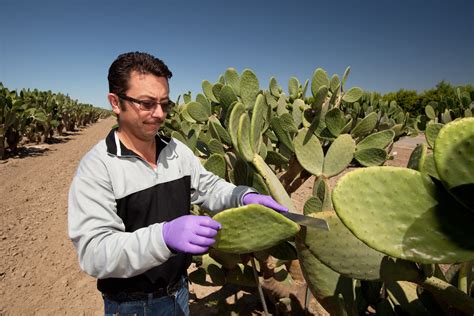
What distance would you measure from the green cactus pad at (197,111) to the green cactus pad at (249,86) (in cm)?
49

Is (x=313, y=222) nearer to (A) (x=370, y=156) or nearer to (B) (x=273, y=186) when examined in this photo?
(B) (x=273, y=186)

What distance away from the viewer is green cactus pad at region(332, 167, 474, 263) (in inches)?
24.2

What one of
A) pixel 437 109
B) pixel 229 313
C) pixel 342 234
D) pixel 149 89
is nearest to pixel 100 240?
pixel 149 89

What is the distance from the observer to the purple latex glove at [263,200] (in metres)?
1.22

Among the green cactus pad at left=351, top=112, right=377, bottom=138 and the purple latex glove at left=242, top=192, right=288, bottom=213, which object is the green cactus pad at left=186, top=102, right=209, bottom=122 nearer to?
the green cactus pad at left=351, top=112, right=377, bottom=138

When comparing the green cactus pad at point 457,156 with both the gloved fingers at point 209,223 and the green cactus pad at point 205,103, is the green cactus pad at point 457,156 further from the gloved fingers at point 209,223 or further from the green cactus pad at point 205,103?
the green cactus pad at point 205,103

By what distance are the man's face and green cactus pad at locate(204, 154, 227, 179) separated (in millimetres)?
409

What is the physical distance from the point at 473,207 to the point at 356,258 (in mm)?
466

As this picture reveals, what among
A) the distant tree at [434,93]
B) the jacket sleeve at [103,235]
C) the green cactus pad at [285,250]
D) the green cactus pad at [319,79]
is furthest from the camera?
the distant tree at [434,93]

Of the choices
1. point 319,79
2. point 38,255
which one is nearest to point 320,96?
point 319,79

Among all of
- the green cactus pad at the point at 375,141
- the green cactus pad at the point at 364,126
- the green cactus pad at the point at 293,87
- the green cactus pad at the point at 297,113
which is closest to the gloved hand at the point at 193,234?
the green cactus pad at the point at 375,141

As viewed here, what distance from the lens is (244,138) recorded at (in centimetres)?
130

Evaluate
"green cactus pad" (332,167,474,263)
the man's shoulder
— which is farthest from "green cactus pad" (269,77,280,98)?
"green cactus pad" (332,167,474,263)

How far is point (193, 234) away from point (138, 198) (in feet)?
1.55
